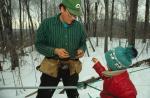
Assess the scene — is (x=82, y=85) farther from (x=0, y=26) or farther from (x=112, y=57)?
(x=0, y=26)

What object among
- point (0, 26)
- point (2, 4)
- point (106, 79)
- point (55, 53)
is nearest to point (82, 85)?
point (106, 79)

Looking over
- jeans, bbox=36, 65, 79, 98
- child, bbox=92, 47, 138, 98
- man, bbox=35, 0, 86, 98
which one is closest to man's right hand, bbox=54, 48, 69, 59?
man, bbox=35, 0, 86, 98

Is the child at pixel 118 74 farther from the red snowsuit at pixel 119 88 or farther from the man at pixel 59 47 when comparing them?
the man at pixel 59 47

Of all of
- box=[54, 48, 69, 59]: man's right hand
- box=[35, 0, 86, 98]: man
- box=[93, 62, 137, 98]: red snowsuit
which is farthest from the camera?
box=[35, 0, 86, 98]: man

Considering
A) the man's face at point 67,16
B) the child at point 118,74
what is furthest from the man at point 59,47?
the child at point 118,74

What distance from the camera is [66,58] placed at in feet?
13.3

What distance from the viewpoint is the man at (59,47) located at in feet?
13.1

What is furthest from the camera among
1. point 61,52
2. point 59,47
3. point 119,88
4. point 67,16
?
point 59,47

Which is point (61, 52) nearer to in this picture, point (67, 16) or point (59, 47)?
point (59, 47)

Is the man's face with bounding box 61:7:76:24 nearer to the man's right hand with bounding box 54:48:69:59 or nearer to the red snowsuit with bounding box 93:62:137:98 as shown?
the man's right hand with bounding box 54:48:69:59

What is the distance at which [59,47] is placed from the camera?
4.04 meters

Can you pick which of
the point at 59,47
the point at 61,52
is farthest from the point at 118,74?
Result: the point at 59,47

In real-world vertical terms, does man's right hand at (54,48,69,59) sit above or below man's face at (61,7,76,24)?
below

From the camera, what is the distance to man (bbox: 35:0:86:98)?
13.1 feet
